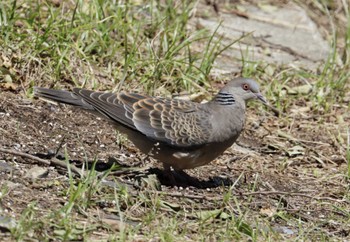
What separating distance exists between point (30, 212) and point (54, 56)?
258 cm

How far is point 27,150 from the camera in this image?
5.47 metres

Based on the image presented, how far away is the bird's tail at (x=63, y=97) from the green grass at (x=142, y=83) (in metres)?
0.58

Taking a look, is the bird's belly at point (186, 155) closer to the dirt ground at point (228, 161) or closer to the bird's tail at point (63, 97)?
the dirt ground at point (228, 161)

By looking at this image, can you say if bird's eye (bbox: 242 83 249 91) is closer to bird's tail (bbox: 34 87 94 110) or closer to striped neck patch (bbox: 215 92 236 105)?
striped neck patch (bbox: 215 92 236 105)

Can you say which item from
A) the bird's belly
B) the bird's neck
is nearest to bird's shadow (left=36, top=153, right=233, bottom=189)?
the bird's belly

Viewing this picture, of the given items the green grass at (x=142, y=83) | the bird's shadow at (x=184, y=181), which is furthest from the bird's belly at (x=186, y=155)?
the green grass at (x=142, y=83)

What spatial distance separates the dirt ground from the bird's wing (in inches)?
12.4

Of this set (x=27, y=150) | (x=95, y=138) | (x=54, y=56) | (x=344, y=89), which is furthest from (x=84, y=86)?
→ (x=344, y=89)

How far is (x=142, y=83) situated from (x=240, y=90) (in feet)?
4.09

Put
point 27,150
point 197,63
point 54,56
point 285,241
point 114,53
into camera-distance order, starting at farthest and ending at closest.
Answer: point 197,63 → point 114,53 → point 54,56 → point 27,150 → point 285,241

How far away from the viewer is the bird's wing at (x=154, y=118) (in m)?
5.34

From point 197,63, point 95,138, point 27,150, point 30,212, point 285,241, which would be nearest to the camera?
point 30,212

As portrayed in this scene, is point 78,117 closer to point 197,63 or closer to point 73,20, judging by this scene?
point 73,20

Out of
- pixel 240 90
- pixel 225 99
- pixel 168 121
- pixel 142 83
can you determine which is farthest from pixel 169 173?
pixel 142 83
